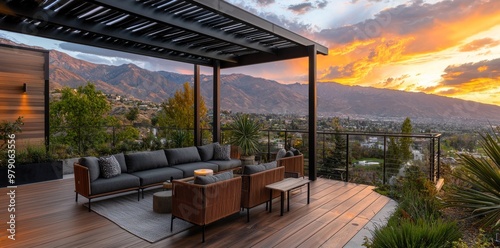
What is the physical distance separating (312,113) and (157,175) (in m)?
3.93

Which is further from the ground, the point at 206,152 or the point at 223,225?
the point at 206,152

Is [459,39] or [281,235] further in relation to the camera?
[459,39]

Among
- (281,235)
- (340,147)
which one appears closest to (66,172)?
(281,235)

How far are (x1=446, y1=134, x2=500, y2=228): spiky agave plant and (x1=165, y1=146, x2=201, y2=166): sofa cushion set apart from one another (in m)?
5.07

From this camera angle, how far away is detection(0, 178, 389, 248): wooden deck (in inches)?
126

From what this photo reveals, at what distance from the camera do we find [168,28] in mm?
5434

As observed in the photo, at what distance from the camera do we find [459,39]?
6.33 metres

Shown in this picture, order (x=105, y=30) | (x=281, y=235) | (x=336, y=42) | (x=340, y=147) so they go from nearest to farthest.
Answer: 1. (x=281, y=235)
2. (x=105, y=30)
3. (x=340, y=147)
4. (x=336, y=42)

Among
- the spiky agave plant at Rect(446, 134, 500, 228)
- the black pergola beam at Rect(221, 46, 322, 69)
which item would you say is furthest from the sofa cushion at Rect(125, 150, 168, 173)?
the spiky agave plant at Rect(446, 134, 500, 228)

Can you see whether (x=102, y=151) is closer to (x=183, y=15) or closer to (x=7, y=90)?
(x=7, y=90)

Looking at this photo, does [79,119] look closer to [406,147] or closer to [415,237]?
[415,237]

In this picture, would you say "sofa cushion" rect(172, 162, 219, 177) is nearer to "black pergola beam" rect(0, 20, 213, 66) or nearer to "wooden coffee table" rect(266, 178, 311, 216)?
"wooden coffee table" rect(266, 178, 311, 216)

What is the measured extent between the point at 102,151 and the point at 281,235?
695 centimetres

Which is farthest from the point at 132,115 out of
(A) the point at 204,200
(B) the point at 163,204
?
(A) the point at 204,200
